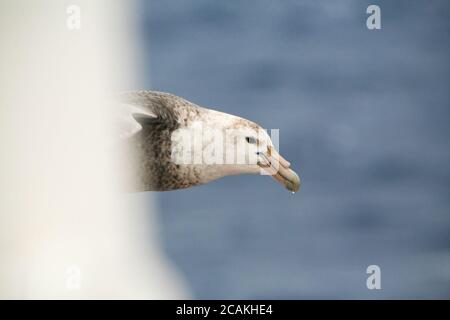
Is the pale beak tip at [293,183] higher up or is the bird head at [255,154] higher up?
the bird head at [255,154]

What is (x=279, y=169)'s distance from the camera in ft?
12.4

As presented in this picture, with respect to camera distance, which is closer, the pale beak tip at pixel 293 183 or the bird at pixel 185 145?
the bird at pixel 185 145

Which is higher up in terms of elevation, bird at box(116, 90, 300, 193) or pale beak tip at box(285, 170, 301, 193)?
bird at box(116, 90, 300, 193)

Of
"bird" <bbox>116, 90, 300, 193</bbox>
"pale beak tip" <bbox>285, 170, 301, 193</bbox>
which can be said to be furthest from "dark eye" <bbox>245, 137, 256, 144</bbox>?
"pale beak tip" <bbox>285, 170, 301, 193</bbox>

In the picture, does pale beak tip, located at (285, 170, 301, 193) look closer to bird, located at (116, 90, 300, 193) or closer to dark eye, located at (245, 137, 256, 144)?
bird, located at (116, 90, 300, 193)

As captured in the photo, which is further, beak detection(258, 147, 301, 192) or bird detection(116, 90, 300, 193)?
beak detection(258, 147, 301, 192)

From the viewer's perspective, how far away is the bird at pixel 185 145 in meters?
3.46

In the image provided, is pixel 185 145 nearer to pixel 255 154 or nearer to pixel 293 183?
pixel 255 154

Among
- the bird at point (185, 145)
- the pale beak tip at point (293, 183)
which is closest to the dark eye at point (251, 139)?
the bird at point (185, 145)

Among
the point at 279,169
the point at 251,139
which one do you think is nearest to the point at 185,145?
the point at 251,139

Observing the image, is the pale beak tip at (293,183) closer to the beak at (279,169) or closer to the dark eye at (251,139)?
the beak at (279,169)

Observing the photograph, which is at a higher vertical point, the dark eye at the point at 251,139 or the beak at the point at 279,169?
the dark eye at the point at 251,139

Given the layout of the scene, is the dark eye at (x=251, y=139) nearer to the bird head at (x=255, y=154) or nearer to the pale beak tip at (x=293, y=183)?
the bird head at (x=255, y=154)

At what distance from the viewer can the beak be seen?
3.79 m
